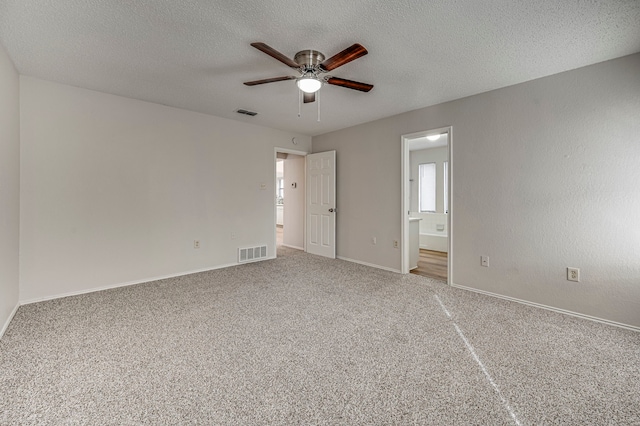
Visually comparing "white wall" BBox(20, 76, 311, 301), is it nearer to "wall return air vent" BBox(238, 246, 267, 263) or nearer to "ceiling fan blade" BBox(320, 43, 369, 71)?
"wall return air vent" BBox(238, 246, 267, 263)

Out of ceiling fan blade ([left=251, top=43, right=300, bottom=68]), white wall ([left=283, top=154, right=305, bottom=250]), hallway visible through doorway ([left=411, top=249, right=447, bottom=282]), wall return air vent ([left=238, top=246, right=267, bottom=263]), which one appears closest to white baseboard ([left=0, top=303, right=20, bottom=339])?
wall return air vent ([left=238, top=246, right=267, bottom=263])

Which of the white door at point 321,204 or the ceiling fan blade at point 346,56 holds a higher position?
the ceiling fan blade at point 346,56

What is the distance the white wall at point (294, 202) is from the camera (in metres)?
6.13

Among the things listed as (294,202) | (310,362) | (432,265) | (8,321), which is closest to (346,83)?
(310,362)

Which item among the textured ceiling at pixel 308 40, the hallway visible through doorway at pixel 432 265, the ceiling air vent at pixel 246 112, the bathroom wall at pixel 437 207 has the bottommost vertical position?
the hallway visible through doorway at pixel 432 265

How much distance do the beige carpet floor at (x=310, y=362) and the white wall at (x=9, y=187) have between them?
272mm

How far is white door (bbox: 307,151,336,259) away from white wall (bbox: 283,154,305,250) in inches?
15.4

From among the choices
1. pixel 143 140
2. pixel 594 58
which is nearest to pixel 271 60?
pixel 143 140

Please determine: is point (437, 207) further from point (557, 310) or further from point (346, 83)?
point (346, 83)

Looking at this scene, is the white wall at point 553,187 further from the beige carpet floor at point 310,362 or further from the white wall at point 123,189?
the white wall at point 123,189

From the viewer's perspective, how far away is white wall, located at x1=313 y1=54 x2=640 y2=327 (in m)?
2.56

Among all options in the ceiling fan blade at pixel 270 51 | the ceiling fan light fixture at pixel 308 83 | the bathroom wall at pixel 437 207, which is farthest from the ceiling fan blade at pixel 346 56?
the bathroom wall at pixel 437 207

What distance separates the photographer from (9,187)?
2580 mm

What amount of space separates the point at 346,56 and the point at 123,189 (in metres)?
3.24
